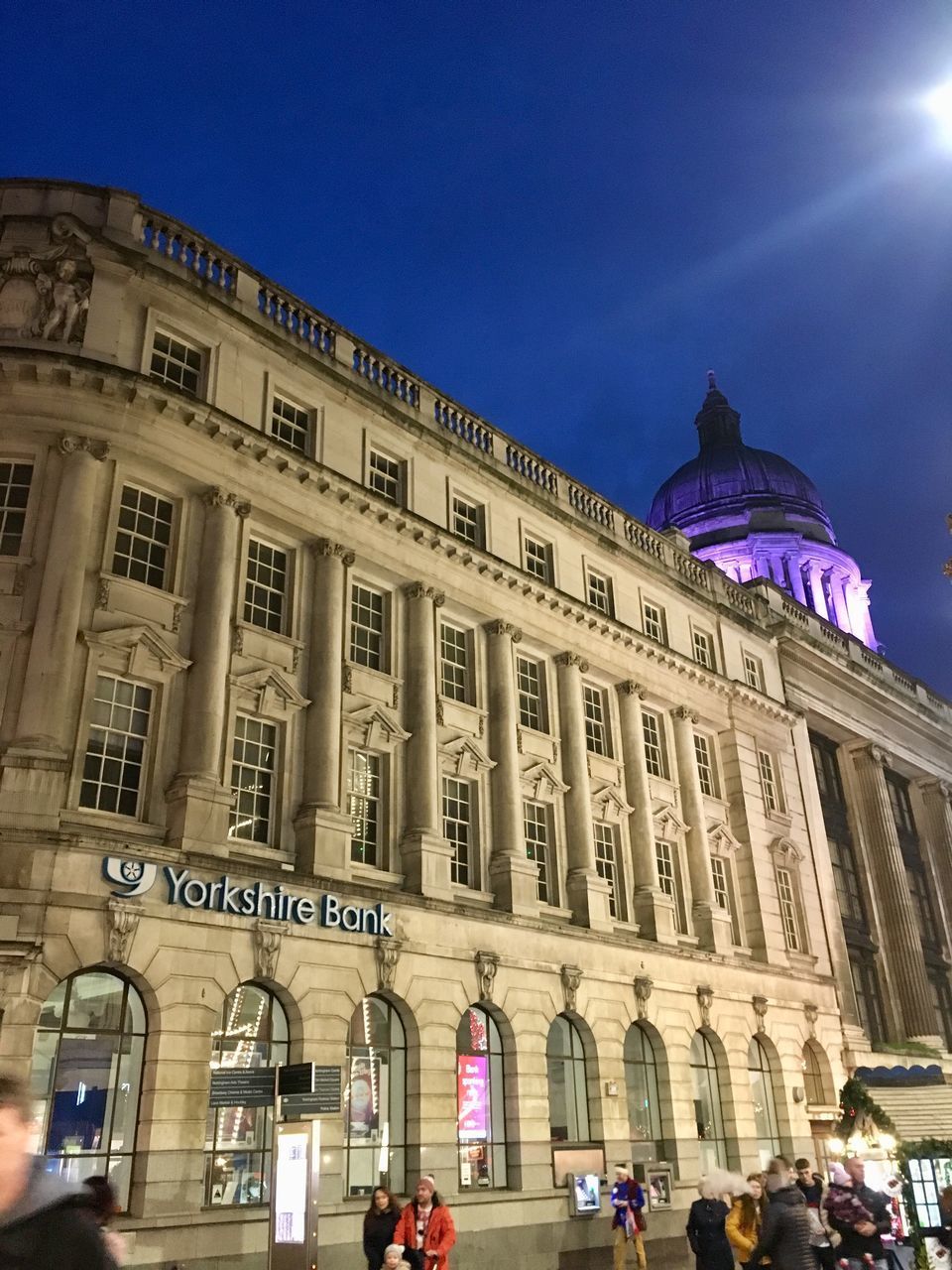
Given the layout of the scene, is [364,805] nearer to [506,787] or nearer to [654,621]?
[506,787]

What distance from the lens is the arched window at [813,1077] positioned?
34.0m

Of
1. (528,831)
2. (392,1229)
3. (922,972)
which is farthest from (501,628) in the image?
(922,972)

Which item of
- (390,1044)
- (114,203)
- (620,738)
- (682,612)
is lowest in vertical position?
(390,1044)

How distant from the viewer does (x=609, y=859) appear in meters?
30.0

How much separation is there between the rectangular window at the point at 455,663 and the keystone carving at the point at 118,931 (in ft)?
35.4

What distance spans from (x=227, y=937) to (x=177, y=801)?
2.68m

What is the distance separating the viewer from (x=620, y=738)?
31.9 meters

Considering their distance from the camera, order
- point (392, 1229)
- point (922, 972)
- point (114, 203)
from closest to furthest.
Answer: point (392, 1229) → point (114, 203) → point (922, 972)

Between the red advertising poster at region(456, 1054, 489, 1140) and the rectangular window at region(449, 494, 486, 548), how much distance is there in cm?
1328

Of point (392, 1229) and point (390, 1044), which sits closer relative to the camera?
point (392, 1229)

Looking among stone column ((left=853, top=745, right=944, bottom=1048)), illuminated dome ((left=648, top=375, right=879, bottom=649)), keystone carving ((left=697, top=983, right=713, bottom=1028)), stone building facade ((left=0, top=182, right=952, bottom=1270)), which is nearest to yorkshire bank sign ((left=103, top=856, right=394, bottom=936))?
stone building facade ((left=0, top=182, right=952, bottom=1270))

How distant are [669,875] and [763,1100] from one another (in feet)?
24.0

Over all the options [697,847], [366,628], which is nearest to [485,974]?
[366,628]

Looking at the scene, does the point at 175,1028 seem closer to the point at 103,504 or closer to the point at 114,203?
the point at 103,504
